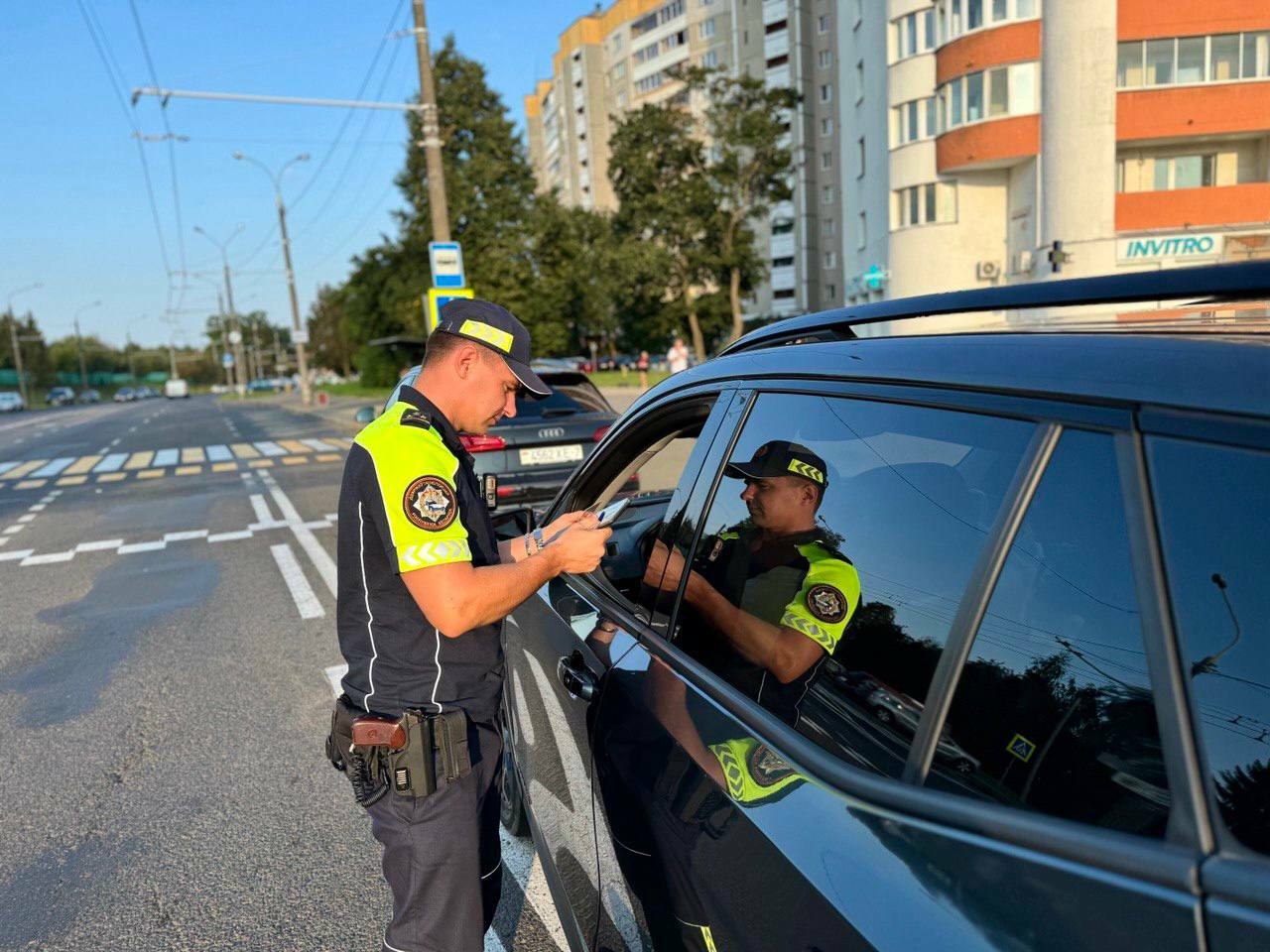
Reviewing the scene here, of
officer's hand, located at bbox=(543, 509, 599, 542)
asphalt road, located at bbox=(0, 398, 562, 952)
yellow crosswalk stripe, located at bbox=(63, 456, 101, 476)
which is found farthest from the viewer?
yellow crosswalk stripe, located at bbox=(63, 456, 101, 476)

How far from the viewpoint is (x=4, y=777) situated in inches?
154

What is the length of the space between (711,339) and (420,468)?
66496 mm

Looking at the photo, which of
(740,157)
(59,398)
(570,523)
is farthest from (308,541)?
(59,398)

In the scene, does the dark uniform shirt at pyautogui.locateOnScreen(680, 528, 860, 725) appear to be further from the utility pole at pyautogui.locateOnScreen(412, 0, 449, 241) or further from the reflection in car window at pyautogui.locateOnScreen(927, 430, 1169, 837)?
the utility pole at pyautogui.locateOnScreen(412, 0, 449, 241)

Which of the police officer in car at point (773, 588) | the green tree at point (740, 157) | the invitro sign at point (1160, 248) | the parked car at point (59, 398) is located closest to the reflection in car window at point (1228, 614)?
the police officer in car at point (773, 588)

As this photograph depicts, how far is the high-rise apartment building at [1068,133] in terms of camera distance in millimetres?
27188

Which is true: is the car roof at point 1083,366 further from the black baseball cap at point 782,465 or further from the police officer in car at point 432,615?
the police officer in car at point 432,615

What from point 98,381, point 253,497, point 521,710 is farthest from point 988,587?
point 98,381

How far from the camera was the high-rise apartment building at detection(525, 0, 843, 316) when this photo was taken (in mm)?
65250

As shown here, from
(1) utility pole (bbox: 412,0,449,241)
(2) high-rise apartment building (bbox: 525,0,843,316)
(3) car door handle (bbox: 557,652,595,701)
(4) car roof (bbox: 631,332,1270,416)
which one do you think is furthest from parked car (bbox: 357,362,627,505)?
(2) high-rise apartment building (bbox: 525,0,843,316)

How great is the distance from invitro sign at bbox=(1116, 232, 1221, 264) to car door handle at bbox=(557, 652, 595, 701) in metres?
31.3

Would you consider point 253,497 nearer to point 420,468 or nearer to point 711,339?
→ point 420,468

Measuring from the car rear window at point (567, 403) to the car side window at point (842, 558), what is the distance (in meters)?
5.92

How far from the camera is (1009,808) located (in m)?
0.95
